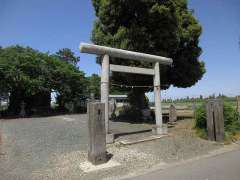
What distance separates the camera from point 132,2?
12.0 m

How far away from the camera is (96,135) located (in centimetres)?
560

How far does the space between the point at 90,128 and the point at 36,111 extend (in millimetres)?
20465

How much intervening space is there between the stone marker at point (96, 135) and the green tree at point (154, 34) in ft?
23.4

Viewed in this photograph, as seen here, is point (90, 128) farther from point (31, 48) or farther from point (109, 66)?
point (31, 48)

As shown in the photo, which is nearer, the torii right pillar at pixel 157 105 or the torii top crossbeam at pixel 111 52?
the torii top crossbeam at pixel 111 52

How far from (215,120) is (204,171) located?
3.57m

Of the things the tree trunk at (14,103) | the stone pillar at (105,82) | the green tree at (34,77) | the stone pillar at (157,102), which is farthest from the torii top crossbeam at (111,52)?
the tree trunk at (14,103)

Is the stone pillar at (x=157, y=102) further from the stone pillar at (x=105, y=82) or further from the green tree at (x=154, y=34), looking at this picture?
the green tree at (x=154, y=34)

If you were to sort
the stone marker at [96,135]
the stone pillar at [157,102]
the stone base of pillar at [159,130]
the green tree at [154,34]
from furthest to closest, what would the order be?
the green tree at [154,34], the stone pillar at [157,102], the stone base of pillar at [159,130], the stone marker at [96,135]

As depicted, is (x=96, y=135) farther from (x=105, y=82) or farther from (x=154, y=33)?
(x=154, y=33)

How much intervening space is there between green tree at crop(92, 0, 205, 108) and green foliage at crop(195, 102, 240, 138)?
4.32 meters

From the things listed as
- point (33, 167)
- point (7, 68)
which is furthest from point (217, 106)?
point (7, 68)

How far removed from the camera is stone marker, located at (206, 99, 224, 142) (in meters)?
7.75

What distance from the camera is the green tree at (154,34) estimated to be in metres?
12.2
